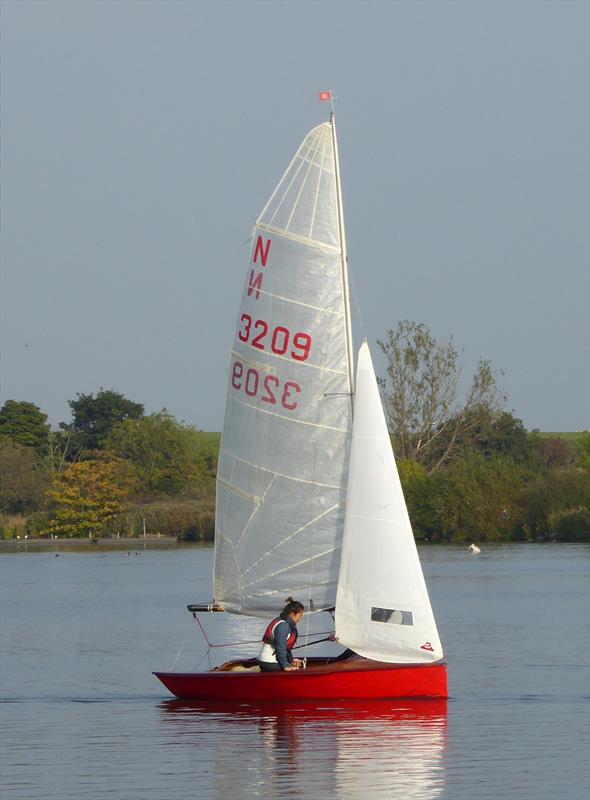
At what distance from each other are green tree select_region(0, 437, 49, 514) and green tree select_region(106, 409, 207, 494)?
6337 mm

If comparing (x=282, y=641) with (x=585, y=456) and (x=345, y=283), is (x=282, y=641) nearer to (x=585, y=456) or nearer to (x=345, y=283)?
(x=345, y=283)

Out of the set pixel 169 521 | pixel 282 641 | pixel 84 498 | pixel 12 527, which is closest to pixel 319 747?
pixel 282 641

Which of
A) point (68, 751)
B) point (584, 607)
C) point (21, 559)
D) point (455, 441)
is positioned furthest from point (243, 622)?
point (455, 441)

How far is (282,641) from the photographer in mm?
21719

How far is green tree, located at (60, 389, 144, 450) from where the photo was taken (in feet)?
373

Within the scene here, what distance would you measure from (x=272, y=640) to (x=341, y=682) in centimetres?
104

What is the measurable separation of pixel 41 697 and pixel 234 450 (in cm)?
598

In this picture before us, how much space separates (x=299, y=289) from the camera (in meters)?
22.6

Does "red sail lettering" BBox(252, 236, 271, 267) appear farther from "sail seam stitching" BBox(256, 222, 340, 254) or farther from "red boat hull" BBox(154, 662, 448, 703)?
"red boat hull" BBox(154, 662, 448, 703)

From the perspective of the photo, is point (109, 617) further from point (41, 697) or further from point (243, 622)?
point (41, 697)

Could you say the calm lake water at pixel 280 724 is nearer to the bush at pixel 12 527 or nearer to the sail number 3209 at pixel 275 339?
the sail number 3209 at pixel 275 339

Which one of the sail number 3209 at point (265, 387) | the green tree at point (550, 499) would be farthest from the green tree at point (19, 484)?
the sail number 3209 at point (265, 387)

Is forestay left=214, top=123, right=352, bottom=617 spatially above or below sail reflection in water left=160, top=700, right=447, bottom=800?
above

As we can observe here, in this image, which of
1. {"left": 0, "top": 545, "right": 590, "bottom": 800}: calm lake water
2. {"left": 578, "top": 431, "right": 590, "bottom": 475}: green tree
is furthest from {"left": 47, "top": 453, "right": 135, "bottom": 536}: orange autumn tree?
{"left": 0, "top": 545, "right": 590, "bottom": 800}: calm lake water
